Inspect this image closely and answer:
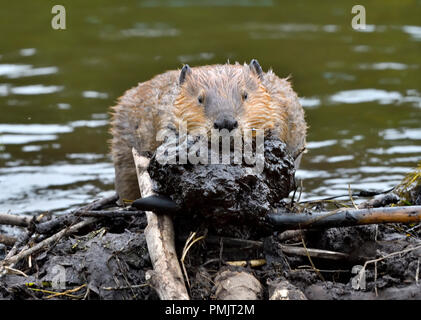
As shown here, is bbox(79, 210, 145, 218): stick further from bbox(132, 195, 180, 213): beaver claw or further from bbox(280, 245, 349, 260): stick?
bbox(280, 245, 349, 260): stick

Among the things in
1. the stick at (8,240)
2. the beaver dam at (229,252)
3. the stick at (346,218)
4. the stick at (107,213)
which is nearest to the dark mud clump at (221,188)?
the beaver dam at (229,252)

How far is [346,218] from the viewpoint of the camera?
15.0 feet

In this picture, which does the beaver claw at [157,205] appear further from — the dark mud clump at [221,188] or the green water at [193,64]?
the green water at [193,64]

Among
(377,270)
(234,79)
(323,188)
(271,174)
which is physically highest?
(234,79)

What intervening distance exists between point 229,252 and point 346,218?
0.82 m

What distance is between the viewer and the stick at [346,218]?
4.52 meters

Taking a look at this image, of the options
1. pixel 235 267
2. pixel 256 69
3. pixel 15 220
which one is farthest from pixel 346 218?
pixel 15 220

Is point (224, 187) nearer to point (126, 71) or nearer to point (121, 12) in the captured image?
point (126, 71)

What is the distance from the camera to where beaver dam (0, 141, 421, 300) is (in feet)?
14.2

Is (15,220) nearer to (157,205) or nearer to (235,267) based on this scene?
(157,205)

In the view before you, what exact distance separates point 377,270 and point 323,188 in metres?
3.42

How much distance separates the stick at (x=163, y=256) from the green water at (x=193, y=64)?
10.7 ft
